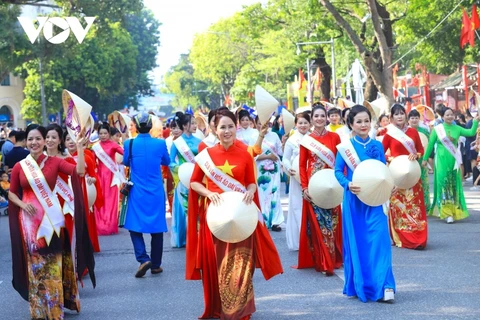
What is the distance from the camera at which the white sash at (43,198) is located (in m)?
6.95

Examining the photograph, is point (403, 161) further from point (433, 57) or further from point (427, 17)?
point (433, 57)

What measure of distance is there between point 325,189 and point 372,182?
142 centimetres

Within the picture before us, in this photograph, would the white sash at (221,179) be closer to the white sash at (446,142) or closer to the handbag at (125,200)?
the handbag at (125,200)

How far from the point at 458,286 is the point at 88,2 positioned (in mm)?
24387

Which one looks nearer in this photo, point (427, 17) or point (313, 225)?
point (313, 225)

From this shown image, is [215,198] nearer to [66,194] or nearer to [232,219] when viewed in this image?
[232,219]

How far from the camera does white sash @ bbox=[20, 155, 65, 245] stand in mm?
6953

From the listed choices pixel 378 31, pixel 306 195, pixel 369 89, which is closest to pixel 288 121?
pixel 306 195

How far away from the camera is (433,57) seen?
107 feet

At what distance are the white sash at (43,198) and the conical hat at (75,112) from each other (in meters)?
0.48

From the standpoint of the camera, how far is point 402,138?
10.3m

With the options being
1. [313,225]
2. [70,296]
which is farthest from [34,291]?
[313,225]

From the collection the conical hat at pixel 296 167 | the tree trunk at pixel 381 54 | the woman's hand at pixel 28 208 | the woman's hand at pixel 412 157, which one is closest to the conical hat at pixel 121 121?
the conical hat at pixel 296 167

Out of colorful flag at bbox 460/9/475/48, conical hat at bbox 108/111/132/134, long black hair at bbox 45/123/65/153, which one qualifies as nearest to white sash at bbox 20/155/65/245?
long black hair at bbox 45/123/65/153
